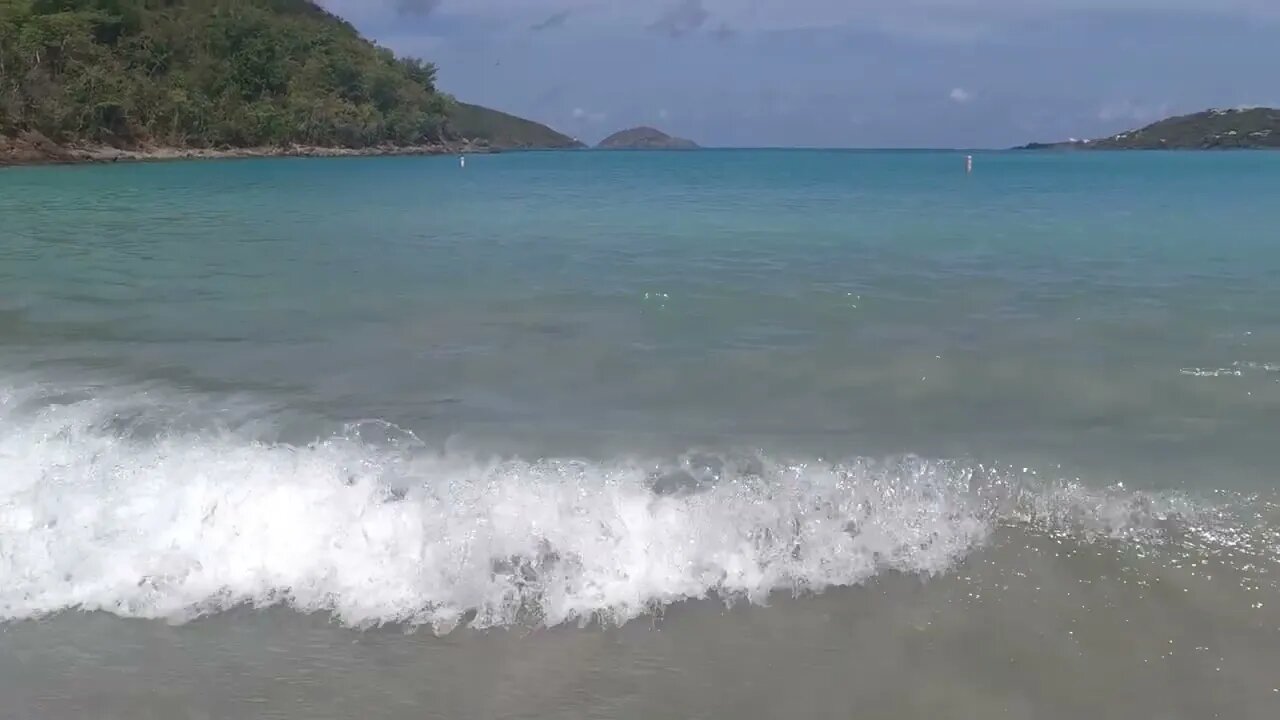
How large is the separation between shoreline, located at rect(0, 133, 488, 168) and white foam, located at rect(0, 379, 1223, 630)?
83.1 metres

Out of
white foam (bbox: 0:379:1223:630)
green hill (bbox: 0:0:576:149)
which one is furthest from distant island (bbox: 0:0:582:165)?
white foam (bbox: 0:379:1223:630)

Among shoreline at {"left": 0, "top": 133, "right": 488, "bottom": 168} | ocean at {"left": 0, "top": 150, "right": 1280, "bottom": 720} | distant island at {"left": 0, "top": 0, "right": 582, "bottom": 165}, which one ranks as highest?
distant island at {"left": 0, "top": 0, "right": 582, "bottom": 165}

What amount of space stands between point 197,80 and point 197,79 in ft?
0.48

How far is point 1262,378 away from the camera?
9844 mm

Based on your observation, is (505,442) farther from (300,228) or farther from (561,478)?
(300,228)

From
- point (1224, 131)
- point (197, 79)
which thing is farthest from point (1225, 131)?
point (197, 79)

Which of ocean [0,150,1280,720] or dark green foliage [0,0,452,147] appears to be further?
dark green foliage [0,0,452,147]

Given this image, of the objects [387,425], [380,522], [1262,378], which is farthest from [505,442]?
[1262,378]

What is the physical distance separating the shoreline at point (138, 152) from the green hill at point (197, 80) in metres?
0.98

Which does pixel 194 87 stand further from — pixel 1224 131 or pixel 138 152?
pixel 1224 131

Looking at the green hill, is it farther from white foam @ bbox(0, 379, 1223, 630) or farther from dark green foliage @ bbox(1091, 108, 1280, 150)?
dark green foliage @ bbox(1091, 108, 1280, 150)

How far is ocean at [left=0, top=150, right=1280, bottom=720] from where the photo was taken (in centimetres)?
503

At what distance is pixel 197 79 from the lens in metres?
115

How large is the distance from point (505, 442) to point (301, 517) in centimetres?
199
